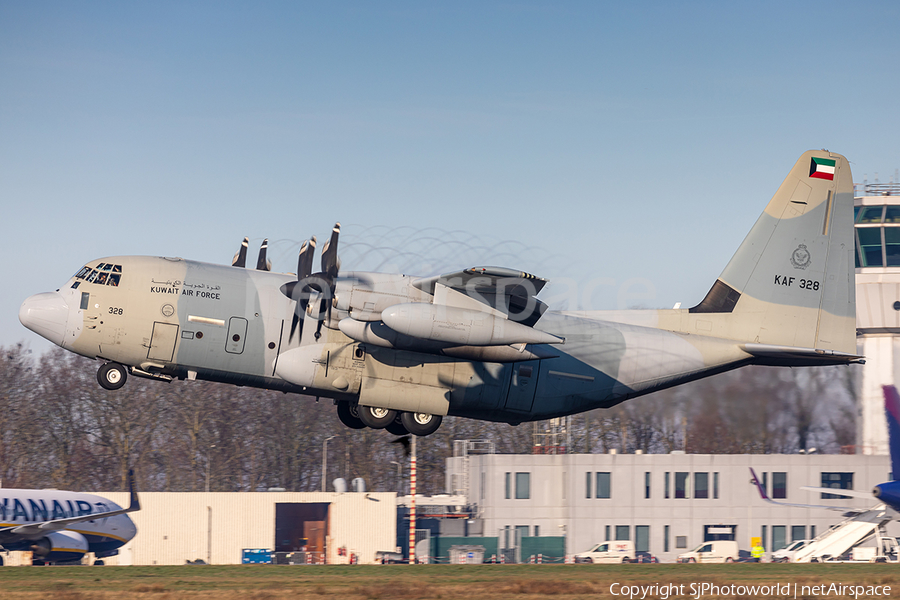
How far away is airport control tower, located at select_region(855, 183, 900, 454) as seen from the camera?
3812 cm

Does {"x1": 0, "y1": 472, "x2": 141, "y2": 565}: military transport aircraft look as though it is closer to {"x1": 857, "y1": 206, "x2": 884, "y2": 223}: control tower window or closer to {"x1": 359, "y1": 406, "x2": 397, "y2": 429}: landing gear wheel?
{"x1": 359, "y1": 406, "x2": 397, "y2": 429}: landing gear wheel

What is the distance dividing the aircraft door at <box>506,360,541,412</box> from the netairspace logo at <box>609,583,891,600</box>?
14.2 ft

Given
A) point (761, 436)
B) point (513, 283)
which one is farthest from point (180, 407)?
point (513, 283)

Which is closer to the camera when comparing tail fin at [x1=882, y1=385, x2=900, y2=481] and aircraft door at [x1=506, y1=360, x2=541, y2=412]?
aircraft door at [x1=506, y1=360, x2=541, y2=412]

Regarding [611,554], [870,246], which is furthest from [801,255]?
[870,246]

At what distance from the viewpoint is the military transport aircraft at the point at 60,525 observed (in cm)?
3356

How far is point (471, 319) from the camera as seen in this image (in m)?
17.3

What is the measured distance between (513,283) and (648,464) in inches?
1034

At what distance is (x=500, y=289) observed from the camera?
17703 millimetres

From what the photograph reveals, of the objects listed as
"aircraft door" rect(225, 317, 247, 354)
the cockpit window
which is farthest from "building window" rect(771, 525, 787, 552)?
the cockpit window

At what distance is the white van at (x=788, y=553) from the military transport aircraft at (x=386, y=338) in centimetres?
2013

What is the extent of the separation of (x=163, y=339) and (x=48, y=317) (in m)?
2.25

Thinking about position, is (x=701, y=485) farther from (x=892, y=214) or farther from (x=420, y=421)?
(x=420, y=421)

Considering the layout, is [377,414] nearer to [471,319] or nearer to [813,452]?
[471,319]
